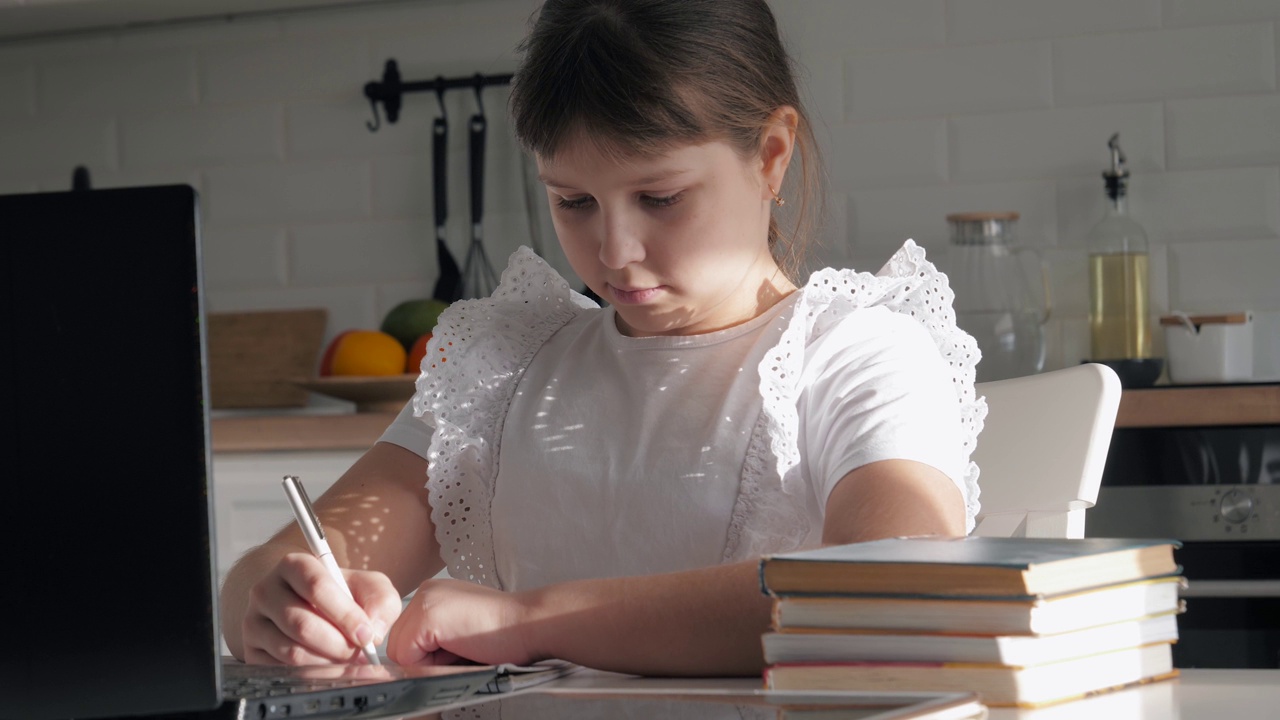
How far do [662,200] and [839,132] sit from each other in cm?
146

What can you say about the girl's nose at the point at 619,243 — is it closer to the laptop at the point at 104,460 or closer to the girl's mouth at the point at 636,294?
the girl's mouth at the point at 636,294

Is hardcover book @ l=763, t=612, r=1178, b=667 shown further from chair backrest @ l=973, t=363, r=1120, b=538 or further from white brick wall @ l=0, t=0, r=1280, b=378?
white brick wall @ l=0, t=0, r=1280, b=378

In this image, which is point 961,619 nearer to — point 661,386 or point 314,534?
point 314,534

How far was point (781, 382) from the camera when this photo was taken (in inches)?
40.5

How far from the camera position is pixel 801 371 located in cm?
106

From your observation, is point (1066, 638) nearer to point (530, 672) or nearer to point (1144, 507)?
point (530, 672)

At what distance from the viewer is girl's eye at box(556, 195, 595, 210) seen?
1048 millimetres

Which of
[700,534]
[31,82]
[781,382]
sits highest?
[31,82]

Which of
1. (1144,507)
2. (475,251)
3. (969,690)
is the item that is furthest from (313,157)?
(969,690)

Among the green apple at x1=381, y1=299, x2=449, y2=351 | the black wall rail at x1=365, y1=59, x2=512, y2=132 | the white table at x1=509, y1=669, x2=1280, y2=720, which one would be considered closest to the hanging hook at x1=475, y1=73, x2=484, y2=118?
the black wall rail at x1=365, y1=59, x2=512, y2=132

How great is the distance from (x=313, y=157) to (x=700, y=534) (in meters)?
1.83

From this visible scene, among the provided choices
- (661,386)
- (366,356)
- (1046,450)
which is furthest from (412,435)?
(366,356)

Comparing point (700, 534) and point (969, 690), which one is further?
point (700, 534)

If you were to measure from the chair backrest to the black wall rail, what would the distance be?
1.60 m
